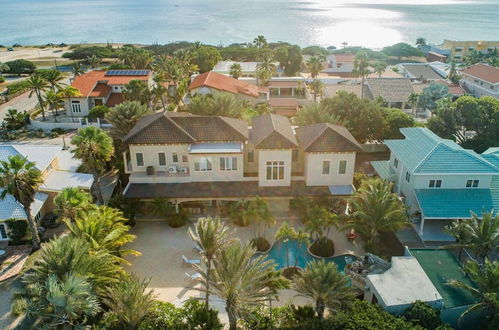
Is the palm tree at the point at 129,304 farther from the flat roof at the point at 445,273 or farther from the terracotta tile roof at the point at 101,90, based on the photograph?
the terracotta tile roof at the point at 101,90

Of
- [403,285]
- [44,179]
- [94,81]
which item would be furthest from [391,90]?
[44,179]

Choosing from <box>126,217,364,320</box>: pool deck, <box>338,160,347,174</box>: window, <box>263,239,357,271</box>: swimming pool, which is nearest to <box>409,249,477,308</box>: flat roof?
<box>263,239,357,271</box>: swimming pool

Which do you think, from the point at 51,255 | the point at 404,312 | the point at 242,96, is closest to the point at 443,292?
the point at 404,312

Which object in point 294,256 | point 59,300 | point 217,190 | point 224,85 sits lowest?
point 294,256

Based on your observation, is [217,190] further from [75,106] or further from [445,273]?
[75,106]

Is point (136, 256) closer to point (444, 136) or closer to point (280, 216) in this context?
point (280, 216)

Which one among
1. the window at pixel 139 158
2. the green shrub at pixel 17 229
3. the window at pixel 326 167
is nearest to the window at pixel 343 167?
the window at pixel 326 167
